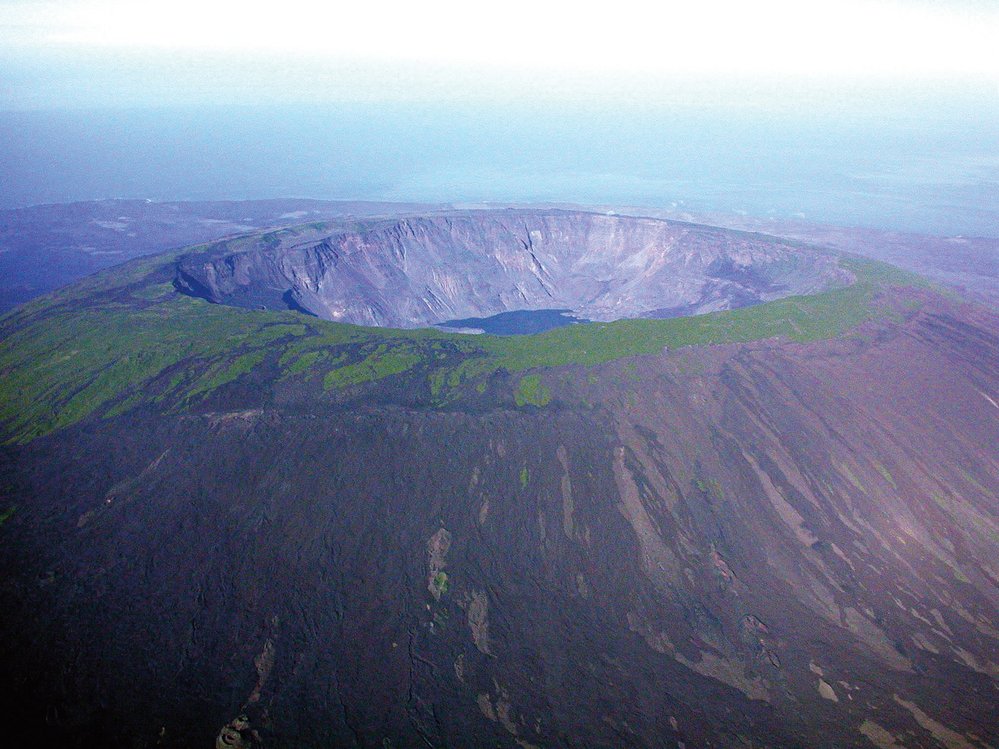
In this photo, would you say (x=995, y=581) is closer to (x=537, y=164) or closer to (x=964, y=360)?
(x=964, y=360)

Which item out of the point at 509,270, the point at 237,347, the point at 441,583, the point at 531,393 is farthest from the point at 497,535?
the point at 509,270

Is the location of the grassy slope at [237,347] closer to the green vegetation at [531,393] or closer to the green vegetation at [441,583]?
the green vegetation at [531,393]

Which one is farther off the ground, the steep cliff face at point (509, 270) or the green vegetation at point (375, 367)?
the green vegetation at point (375, 367)

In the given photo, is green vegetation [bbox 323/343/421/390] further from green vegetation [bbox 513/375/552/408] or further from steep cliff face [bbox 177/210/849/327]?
steep cliff face [bbox 177/210/849/327]

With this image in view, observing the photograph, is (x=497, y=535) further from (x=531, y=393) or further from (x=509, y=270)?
(x=509, y=270)

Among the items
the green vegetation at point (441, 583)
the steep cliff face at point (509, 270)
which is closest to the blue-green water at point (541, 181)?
the steep cliff face at point (509, 270)

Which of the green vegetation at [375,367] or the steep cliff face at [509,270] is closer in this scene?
the green vegetation at [375,367]
